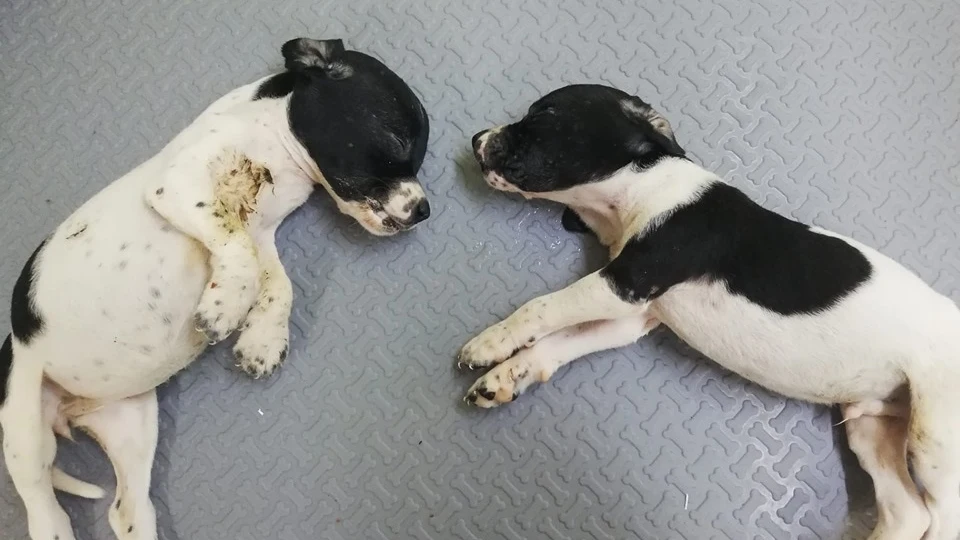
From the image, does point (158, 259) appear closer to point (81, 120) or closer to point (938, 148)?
point (81, 120)

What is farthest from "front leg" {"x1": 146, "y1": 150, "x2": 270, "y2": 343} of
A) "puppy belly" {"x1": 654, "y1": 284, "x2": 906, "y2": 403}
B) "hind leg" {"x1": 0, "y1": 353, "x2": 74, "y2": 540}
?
"puppy belly" {"x1": 654, "y1": 284, "x2": 906, "y2": 403}

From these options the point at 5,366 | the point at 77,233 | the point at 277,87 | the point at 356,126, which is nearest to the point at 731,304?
the point at 356,126

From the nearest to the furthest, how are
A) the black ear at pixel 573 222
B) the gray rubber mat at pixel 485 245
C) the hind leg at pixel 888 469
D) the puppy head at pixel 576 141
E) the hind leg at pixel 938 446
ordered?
the hind leg at pixel 938 446 → the hind leg at pixel 888 469 → the puppy head at pixel 576 141 → the gray rubber mat at pixel 485 245 → the black ear at pixel 573 222

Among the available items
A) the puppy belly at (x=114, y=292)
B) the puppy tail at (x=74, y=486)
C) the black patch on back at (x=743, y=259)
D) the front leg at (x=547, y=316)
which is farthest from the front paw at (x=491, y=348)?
the puppy tail at (x=74, y=486)

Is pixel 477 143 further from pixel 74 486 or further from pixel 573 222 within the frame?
pixel 74 486

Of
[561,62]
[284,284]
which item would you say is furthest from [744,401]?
[284,284]

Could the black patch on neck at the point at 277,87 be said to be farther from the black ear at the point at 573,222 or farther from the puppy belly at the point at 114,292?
the black ear at the point at 573,222
